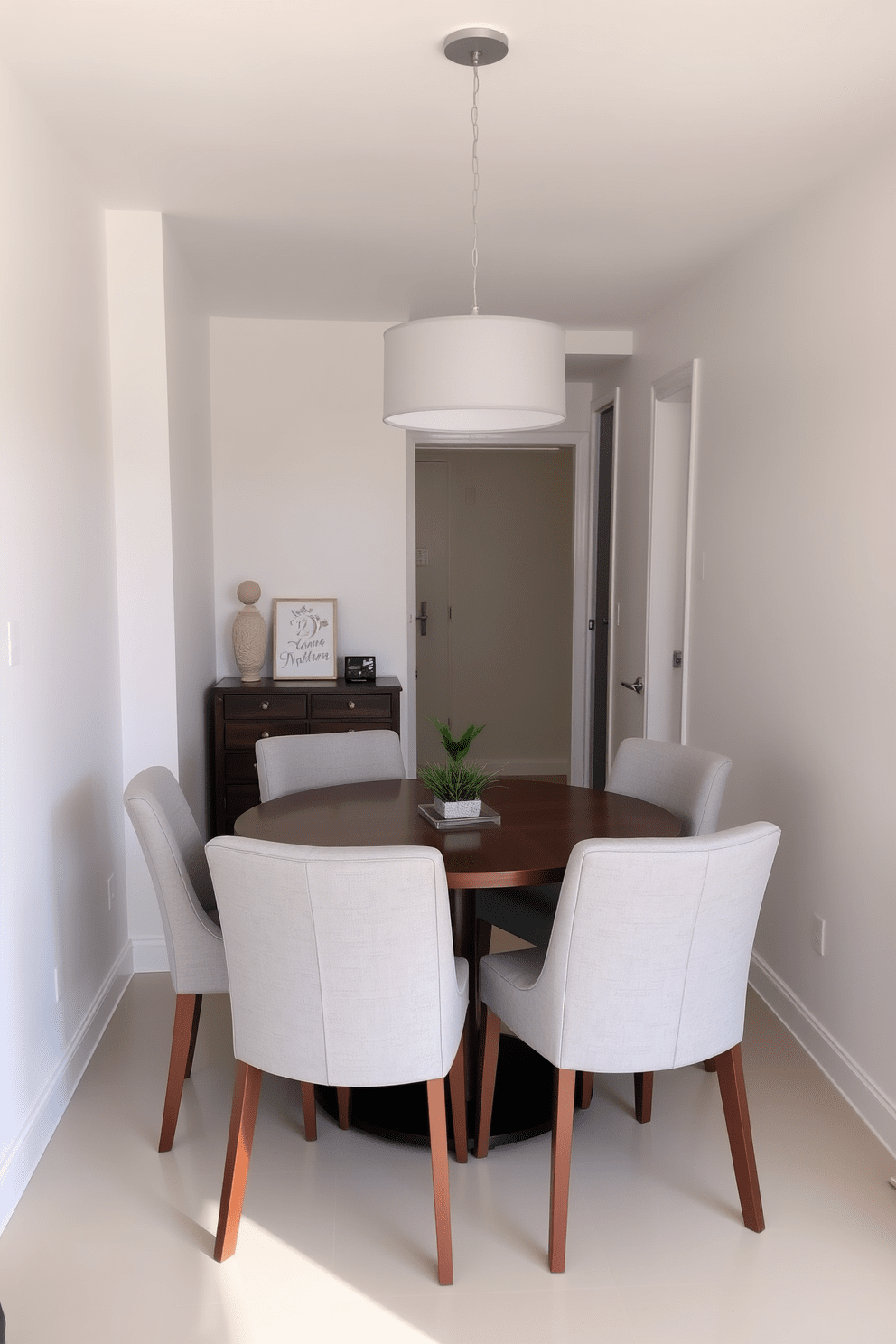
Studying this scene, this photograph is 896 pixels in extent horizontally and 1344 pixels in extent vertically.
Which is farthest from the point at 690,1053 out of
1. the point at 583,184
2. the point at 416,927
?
the point at 583,184

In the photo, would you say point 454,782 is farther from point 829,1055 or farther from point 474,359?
point 829,1055

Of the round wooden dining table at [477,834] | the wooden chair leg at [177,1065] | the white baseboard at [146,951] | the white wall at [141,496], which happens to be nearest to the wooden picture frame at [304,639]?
the white wall at [141,496]

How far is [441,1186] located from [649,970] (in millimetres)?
598

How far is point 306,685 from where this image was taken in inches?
190

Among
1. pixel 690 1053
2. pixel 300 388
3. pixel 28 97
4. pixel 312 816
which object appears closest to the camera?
pixel 690 1053

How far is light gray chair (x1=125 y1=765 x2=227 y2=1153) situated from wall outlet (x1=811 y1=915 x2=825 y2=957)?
1.73m

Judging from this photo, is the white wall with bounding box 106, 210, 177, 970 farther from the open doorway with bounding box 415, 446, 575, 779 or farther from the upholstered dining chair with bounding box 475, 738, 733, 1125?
the open doorway with bounding box 415, 446, 575, 779

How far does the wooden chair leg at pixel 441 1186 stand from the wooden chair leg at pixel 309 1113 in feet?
1.96

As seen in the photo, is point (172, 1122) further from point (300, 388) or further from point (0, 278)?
point (300, 388)

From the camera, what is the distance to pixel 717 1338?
201cm

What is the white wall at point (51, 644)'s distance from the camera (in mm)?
2467

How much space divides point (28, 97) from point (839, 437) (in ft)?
7.45

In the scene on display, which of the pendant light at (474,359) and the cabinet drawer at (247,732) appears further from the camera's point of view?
the cabinet drawer at (247,732)

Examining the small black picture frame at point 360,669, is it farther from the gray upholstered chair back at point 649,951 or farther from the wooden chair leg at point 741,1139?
the wooden chair leg at point 741,1139
